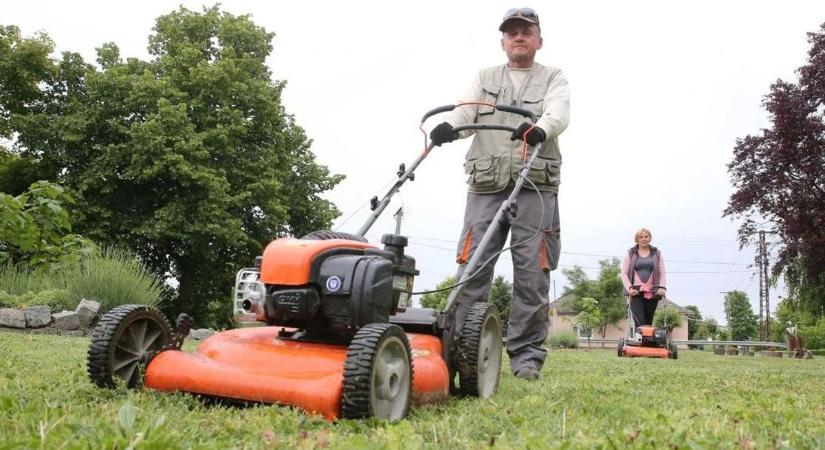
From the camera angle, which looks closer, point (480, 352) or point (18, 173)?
point (480, 352)

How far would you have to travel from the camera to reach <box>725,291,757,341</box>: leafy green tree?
80438 millimetres

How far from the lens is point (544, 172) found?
4.64 meters

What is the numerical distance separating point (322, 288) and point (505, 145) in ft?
6.78

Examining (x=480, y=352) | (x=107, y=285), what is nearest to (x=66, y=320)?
(x=107, y=285)

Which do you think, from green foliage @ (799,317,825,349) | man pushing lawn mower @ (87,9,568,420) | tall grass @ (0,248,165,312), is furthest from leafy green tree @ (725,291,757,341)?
man pushing lawn mower @ (87,9,568,420)

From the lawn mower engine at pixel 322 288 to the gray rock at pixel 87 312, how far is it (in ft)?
20.9

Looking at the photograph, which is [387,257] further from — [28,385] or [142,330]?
[28,385]

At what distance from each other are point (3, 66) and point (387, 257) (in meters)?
23.5

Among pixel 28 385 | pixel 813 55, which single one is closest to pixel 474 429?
pixel 28 385

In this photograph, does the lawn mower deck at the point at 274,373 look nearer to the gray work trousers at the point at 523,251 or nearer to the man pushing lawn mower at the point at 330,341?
the man pushing lawn mower at the point at 330,341

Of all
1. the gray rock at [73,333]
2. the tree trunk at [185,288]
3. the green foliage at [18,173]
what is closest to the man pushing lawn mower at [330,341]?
the gray rock at [73,333]

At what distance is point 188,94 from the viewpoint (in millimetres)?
22438

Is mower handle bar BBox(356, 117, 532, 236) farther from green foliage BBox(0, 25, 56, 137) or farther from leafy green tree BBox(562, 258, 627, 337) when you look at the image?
leafy green tree BBox(562, 258, 627, 337)

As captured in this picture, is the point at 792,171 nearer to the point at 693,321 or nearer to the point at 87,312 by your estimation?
the point at 87,312
